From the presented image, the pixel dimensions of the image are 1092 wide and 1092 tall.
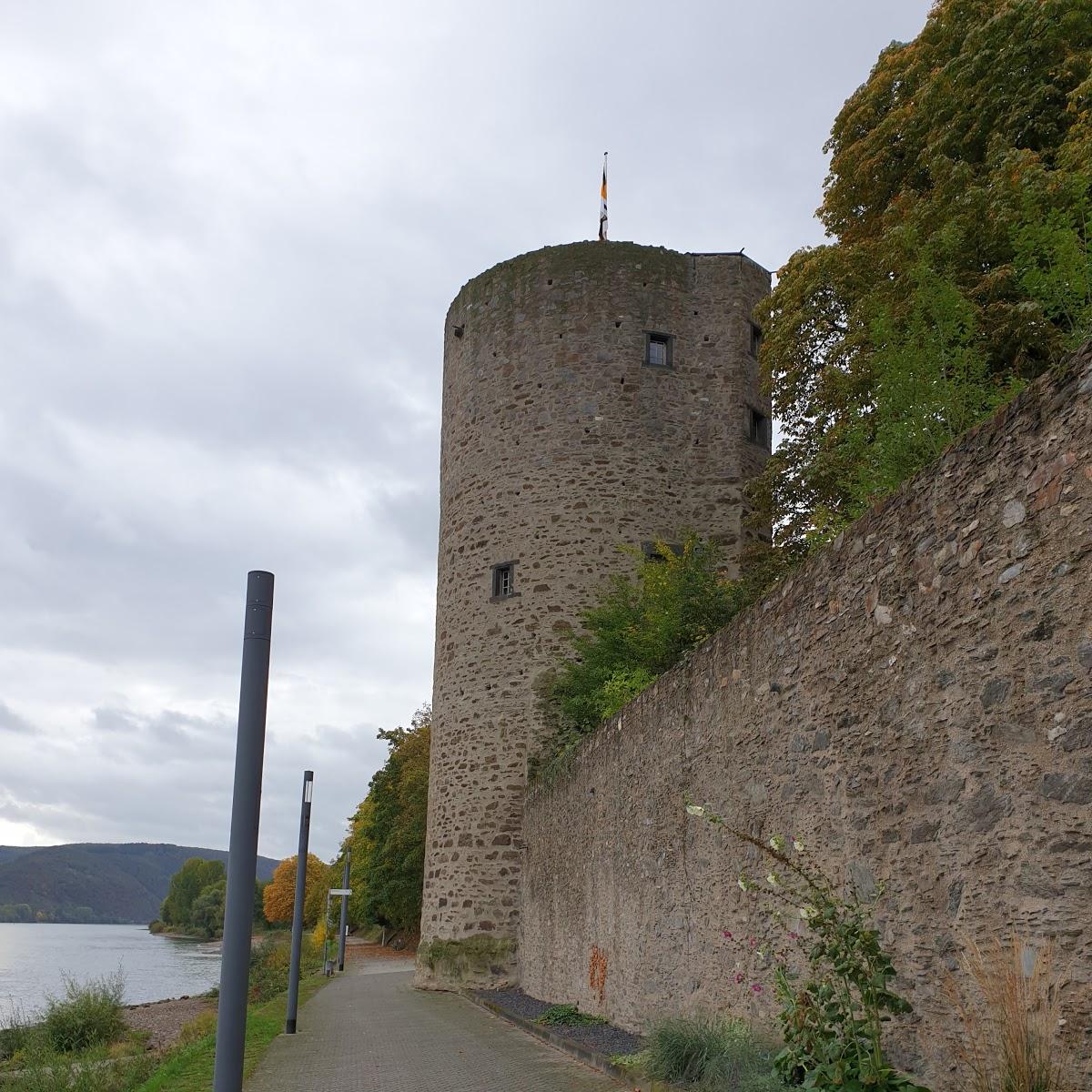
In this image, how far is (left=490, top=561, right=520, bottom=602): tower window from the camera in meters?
18.8

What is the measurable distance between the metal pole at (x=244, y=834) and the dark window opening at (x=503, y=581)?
1427 centimetres

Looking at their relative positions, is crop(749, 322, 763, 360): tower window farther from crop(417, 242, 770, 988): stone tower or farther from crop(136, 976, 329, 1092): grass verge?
crop(136, 976, 329, 1092): grass verge

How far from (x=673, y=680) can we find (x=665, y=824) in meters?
1.11

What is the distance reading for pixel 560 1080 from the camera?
26.5ft

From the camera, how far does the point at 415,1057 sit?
9969 millimetres

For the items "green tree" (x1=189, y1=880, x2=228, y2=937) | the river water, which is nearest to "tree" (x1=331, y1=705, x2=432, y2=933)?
the river water

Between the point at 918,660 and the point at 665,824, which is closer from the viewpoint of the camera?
the point at 918,660

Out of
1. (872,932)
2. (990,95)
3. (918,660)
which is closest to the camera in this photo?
(872,932)

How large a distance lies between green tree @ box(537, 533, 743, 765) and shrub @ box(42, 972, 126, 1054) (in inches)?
283

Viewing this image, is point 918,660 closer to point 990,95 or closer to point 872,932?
point 872,932

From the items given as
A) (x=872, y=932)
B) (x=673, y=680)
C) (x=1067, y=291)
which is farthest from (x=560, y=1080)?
(x=1067, y=291)

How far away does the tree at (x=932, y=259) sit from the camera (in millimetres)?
7602

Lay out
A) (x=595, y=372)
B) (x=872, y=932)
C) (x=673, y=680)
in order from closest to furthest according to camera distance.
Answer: (x=872, y=932), (x=673, y=680), (x=595, y=372)

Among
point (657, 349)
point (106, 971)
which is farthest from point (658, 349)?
point (106, 971)
